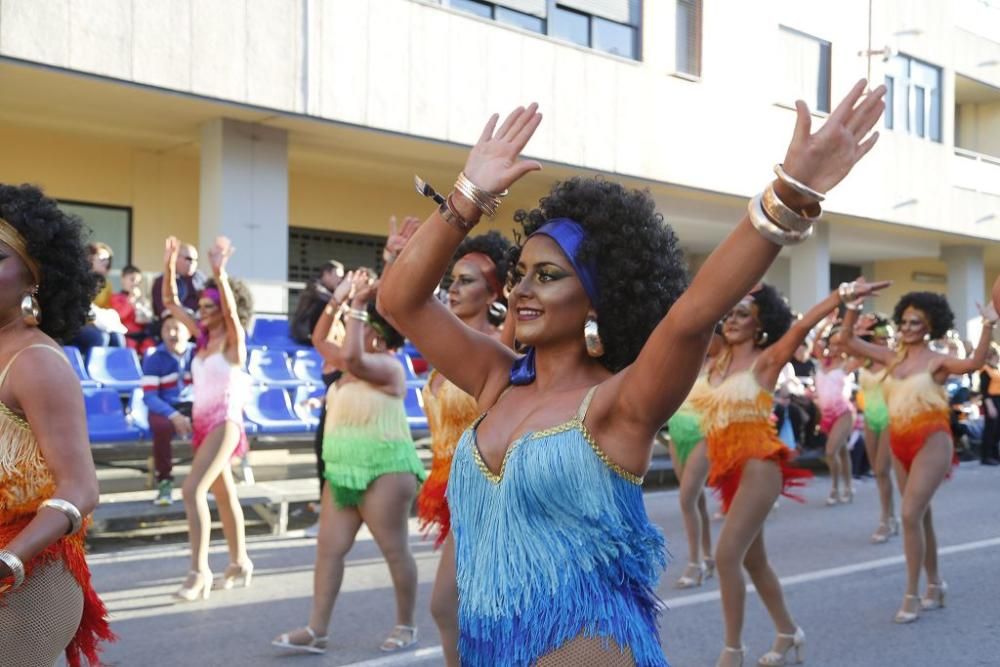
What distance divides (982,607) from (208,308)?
5.67 meters

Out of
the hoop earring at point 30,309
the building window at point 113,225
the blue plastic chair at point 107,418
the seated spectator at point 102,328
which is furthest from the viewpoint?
the building window at point 113,225

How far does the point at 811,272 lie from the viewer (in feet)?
76.2

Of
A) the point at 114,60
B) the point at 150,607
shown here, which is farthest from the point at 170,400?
the point at 114,60

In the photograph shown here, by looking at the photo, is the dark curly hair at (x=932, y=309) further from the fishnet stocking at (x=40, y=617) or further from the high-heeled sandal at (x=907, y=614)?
the fishnet stocking at (x=40, y=617)

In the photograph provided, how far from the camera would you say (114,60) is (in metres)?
12.5

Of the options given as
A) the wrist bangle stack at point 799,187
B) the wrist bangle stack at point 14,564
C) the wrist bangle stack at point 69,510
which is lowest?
the wrist bangle stack at point 14,564

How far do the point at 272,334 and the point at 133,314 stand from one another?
5.63 ft

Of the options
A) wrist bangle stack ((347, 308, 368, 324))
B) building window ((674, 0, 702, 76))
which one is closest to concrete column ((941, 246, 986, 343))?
building window ((674, 0, 702, 76))

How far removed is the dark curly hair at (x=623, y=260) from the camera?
2.68 m

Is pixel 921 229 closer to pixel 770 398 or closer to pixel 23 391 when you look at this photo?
pixel 770 398

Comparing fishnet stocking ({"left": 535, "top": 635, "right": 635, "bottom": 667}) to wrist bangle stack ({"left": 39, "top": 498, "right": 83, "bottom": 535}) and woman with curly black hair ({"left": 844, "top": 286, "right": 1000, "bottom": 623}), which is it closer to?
wrist bangle stack ({"left": 39, "top": 498, "right": 83, "bottom": 535})

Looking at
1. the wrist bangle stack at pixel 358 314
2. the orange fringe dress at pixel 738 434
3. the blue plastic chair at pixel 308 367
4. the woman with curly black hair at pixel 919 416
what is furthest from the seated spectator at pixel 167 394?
the woman with curly black hair at pixel 919 416

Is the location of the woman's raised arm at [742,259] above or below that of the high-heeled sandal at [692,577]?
above

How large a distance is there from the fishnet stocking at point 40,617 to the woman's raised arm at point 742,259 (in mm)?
1728
